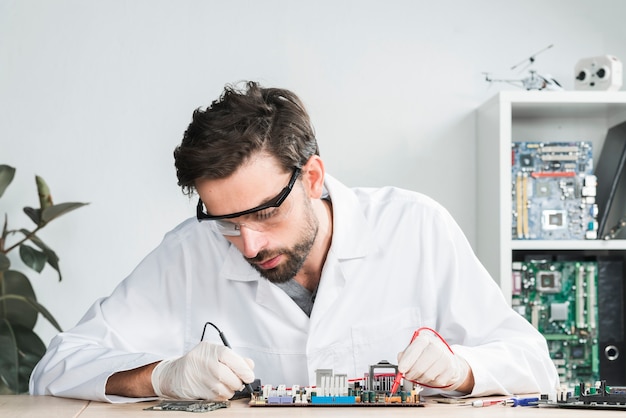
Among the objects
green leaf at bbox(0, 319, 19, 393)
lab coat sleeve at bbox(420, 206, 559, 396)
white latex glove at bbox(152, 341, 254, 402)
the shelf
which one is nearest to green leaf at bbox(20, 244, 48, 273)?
green leaf at bbox(0, 319, 19, 393)

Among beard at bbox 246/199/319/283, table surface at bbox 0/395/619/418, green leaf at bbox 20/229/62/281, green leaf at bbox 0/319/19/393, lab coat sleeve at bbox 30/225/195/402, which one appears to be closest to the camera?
table surface at bbox 0/395/619/418

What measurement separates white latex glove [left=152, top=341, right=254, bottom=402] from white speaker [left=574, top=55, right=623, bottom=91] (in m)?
1.81

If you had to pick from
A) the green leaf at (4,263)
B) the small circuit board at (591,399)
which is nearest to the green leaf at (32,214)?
the green leaf at (4,263)

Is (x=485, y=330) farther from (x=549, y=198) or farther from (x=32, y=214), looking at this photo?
(x=32, y=214)

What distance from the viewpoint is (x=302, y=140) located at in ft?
5.66

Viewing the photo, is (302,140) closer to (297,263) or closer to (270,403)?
(297,263)

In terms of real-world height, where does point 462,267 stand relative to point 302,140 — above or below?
below

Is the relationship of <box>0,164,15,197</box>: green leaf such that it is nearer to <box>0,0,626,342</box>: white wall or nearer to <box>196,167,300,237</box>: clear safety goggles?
<box>0,0,626,342</box>: white wall

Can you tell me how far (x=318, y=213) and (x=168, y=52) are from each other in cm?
127

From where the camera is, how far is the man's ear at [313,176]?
68.7 inches

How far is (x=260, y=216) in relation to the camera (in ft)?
5.36

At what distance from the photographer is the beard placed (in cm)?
168

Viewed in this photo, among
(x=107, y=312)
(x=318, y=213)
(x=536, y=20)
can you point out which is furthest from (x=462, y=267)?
(x=536, y=20)

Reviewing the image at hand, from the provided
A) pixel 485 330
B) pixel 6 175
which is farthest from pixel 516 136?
pixel 6 175
